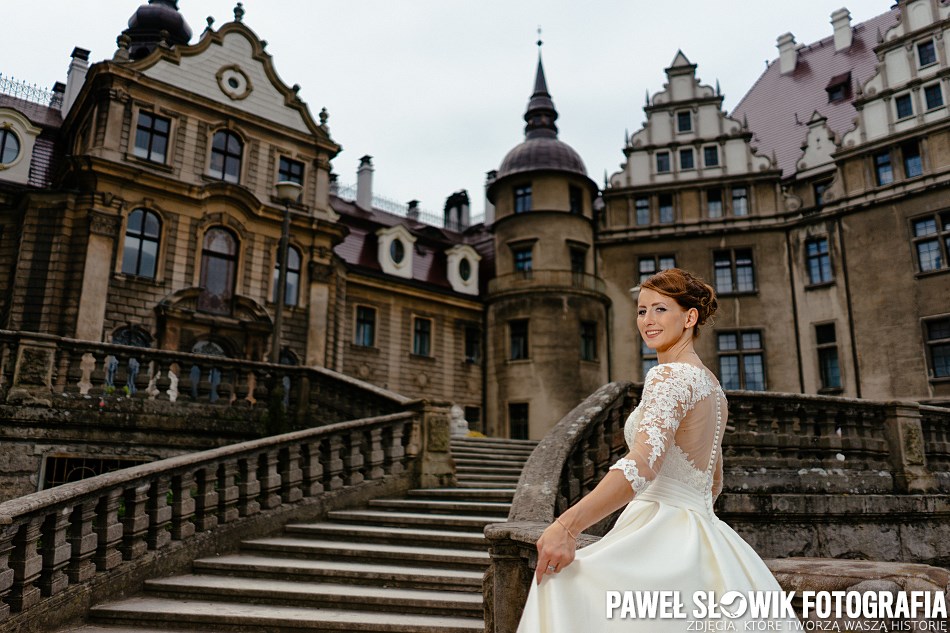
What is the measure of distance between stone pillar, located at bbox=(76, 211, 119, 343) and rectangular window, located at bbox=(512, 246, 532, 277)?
49.5 ft

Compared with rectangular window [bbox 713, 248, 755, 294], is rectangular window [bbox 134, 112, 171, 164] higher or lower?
higher

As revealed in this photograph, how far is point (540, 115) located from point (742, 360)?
→ 14.6 meters

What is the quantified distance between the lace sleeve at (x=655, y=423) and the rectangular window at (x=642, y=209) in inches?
1013

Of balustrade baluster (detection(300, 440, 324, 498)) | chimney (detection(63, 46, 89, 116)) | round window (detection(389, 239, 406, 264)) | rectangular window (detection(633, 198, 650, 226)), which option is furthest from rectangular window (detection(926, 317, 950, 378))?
chimney (detection(63, 46, 89, 116))

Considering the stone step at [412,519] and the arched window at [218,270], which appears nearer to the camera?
the stone step at [412,519]

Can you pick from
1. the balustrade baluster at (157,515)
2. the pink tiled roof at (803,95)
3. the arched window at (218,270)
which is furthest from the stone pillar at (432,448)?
the pink tiled roof at (803,95)

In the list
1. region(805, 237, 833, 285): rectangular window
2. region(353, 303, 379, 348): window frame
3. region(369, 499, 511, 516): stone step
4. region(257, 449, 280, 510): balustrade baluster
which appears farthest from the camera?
region(353, 303, 379, 348): window frame

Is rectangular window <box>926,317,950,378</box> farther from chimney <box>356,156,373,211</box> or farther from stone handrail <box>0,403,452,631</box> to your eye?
chimney <box>356,156,373,211</box>

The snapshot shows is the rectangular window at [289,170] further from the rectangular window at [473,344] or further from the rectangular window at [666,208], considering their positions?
the rectangular window at [666,208]

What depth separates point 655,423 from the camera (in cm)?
247

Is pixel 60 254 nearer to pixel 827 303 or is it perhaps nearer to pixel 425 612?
pixel 425 612

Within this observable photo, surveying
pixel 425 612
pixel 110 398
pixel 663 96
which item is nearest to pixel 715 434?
pixel 425 612

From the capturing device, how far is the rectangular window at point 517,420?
25984mm

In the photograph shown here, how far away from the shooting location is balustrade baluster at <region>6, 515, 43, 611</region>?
206 inches
